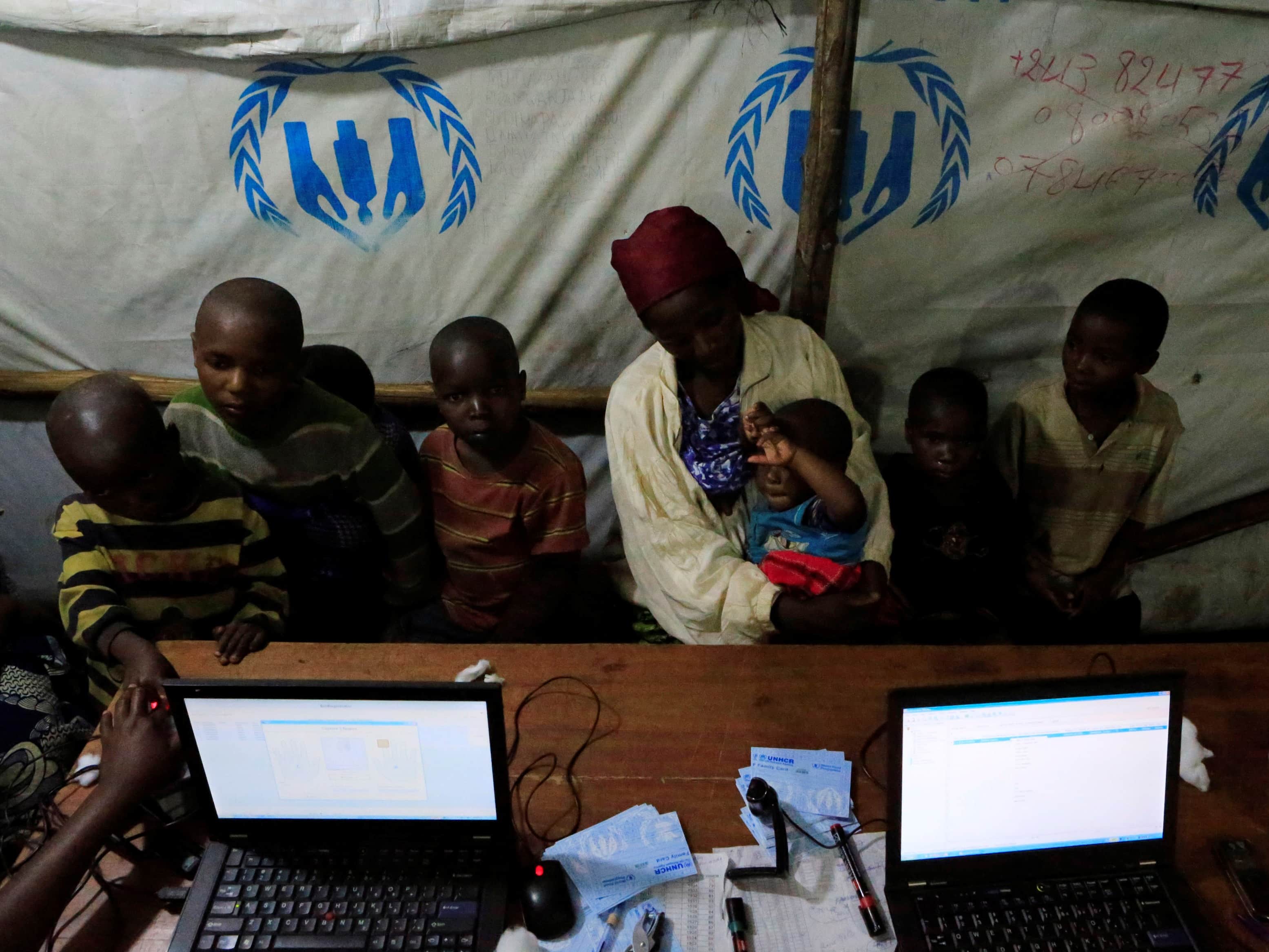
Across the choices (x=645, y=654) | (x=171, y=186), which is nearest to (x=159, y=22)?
(x=171, y=186)

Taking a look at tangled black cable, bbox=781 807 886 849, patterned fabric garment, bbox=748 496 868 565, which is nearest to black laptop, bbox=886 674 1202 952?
tangled black cable, bbox=781 807 886 849

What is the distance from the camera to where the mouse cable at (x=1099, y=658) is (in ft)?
4.52

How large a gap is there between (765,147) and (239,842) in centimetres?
185

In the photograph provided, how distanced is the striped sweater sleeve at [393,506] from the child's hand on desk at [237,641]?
0.39 m

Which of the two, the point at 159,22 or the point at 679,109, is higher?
the point at 159,22

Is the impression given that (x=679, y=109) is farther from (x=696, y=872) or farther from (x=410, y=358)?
(x=696, y=872)

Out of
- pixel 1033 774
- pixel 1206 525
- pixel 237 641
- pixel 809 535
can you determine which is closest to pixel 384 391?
pixel 237 641

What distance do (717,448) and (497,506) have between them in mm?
532

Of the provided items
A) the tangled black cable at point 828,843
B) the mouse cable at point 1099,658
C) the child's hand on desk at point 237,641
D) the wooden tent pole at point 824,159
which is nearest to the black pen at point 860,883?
the tangled black cable at point 828,843

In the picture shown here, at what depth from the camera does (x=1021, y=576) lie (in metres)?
2.13

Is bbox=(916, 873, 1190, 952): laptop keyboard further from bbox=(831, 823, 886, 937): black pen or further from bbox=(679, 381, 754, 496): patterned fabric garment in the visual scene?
bbox=(679, 381, 754, 496): patterned fabric garment

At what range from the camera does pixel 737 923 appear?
0.99 meters

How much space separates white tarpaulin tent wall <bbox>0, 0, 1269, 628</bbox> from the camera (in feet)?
6.30

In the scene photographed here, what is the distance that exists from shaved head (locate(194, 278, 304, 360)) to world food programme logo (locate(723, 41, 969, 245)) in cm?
Answer: 114
